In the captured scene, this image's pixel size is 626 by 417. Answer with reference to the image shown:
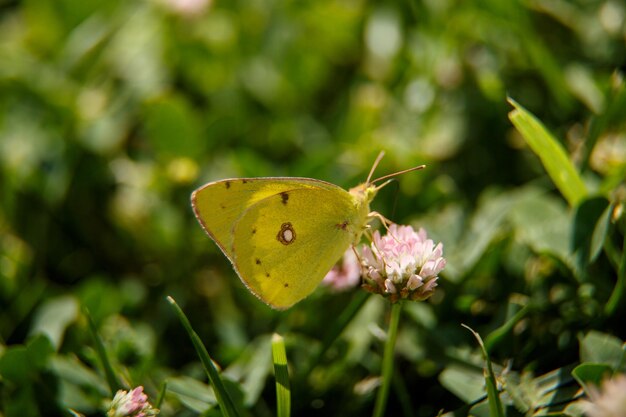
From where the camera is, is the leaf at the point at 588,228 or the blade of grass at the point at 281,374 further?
the leaf at the point at 588,228

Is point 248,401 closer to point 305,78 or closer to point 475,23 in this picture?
point 305,78

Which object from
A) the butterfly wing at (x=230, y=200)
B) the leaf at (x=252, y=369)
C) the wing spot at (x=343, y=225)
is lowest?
the leaf at (x=252, y=369)

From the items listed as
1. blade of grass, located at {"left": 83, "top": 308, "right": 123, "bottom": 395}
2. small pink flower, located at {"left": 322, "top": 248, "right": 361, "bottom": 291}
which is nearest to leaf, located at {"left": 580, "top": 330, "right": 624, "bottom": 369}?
small pink flower, located at {"left": 322, "top": 248, "right": 361, "bottom": 291}

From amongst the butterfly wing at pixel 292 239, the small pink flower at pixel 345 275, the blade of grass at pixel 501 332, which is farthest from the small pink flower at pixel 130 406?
the blade of grass at pixel 501 332

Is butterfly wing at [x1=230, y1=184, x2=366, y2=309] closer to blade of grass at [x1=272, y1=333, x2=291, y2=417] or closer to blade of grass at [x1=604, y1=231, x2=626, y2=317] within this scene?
blade of grass at [x1=272, y1=333, x2=291, y2=417]

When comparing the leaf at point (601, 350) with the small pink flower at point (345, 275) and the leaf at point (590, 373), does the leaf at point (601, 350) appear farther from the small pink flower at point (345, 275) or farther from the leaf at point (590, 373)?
the small pink flower at point (345, 275)

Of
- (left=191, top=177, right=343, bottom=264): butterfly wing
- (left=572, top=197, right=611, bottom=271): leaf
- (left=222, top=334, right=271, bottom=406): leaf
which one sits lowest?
(left=222, top=334, right=271, bottom=406): leaf

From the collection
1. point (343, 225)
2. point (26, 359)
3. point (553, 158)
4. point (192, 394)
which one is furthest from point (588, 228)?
point (26, 359)
